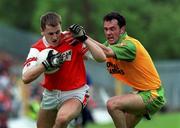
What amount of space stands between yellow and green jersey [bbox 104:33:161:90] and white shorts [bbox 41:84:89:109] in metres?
0.62

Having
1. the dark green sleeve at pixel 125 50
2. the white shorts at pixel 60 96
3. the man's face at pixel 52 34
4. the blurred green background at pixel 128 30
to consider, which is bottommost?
the blurred green background at pixel 128 30

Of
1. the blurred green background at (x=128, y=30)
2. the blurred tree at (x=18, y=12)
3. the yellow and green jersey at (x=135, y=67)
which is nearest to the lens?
the yellow and green jersey at (x=135, y=67)

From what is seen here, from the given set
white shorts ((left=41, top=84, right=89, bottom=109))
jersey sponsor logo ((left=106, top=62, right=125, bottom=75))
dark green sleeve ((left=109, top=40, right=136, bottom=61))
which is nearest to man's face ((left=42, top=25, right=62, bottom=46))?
white shorts ((left=41, top=84, right=89, bottom=109))

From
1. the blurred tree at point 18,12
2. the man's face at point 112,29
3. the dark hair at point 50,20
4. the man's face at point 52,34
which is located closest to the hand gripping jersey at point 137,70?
the man's face at point 112,29

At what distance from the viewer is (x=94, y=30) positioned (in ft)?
125

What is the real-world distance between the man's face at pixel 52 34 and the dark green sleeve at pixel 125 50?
89 cm

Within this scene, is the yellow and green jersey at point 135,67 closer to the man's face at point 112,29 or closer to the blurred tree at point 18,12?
the man's face at point 112,29

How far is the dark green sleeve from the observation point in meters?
13.0

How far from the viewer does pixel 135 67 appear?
13227 millimetres

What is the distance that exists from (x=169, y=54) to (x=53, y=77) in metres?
30.7

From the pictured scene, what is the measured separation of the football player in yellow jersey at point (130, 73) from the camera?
1302cm

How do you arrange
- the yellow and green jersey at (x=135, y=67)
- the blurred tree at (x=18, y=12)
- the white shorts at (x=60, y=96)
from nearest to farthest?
the white shorts at (x=60, y=96), the yellow and green jersey at (x=135, y=67), the blurred tree at (x=18, y=12)

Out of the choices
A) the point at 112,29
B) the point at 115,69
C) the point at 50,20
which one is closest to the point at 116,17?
the point at 112,29

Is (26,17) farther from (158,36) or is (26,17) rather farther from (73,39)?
(73,39)
